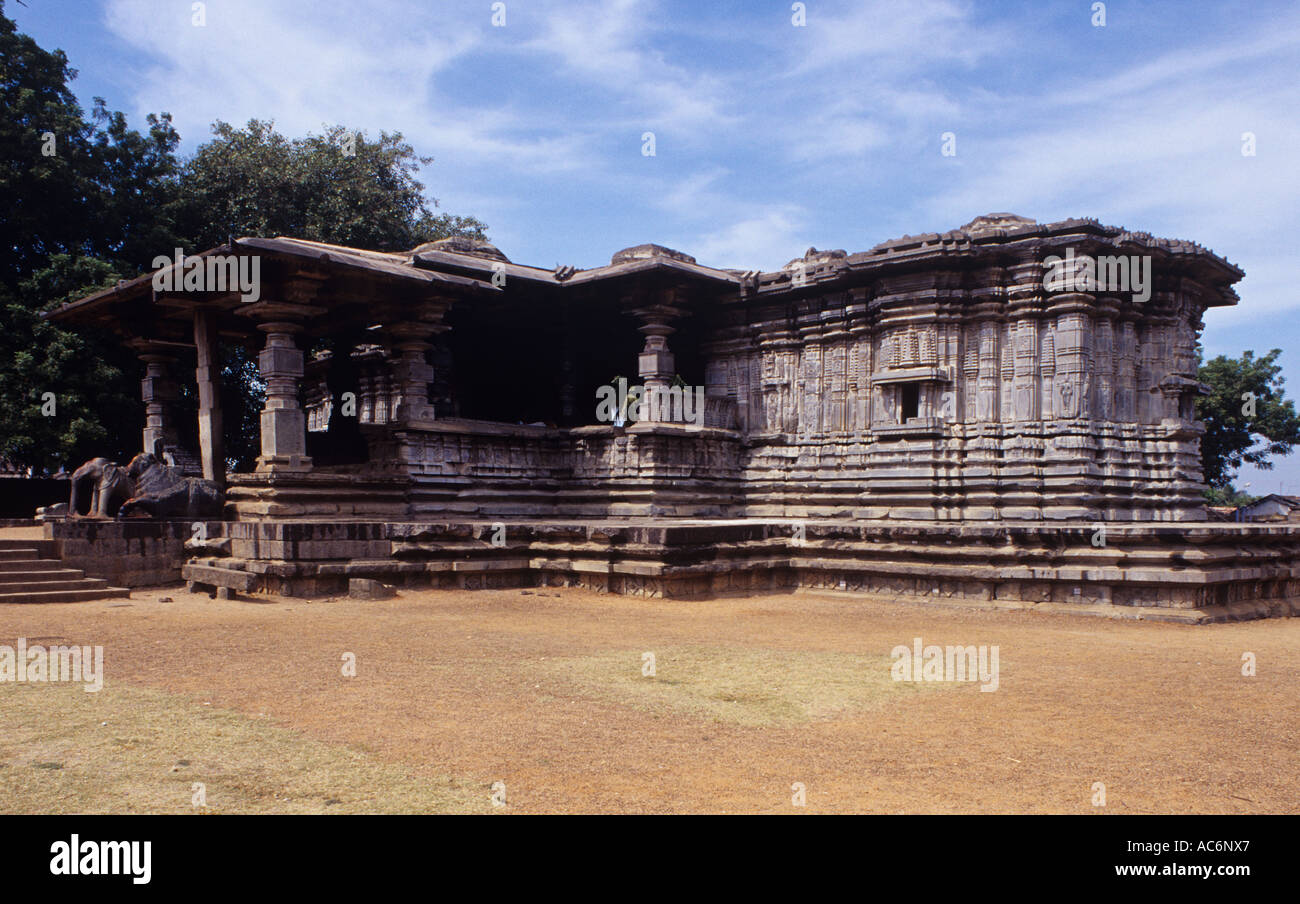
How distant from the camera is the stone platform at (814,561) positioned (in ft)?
35.9

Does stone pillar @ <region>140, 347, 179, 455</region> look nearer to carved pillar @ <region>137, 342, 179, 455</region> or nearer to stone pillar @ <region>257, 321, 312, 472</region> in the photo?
carved pillar @ <region>137, 342, 179, 455</region>

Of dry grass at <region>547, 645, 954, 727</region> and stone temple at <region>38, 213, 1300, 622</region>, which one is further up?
stone temple at <region>38, 213, 1300, 622</region>

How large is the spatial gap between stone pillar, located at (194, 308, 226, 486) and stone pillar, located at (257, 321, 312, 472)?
1894mm

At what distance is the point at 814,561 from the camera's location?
1334 cm

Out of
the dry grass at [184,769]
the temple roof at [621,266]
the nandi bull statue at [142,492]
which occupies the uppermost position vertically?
the temple roof at [621,266]

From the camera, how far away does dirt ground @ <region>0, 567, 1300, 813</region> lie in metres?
4.17

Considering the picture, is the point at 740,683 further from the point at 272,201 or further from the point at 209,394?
the point at 272,201

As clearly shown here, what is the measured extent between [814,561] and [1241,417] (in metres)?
28.3

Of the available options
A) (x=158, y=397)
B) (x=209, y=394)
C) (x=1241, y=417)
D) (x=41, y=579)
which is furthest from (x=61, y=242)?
(x=1241, y=417)

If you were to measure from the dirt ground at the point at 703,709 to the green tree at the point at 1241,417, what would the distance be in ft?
92.2

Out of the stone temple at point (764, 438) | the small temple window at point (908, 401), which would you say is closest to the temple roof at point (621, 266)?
the stone temple at point (764, 438)

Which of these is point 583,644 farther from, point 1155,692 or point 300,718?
point 1155,692

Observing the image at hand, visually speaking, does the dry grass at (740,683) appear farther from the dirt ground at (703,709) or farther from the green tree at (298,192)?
the green tree at (298,192)

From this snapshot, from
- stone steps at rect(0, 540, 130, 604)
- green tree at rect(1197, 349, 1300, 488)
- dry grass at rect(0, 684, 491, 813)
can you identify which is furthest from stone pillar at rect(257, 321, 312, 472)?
green tree at rect(1197, 349, 1300, 488)
